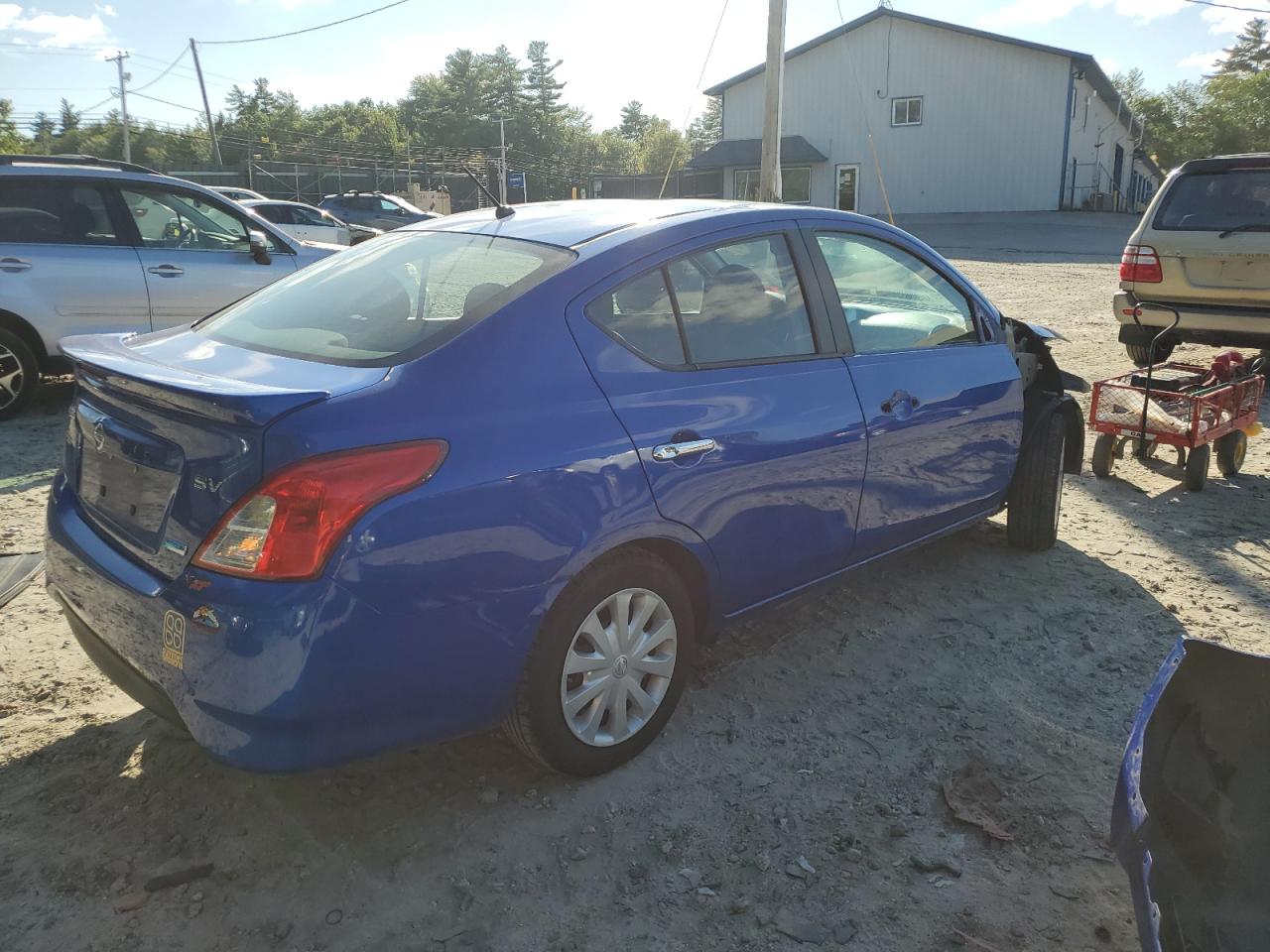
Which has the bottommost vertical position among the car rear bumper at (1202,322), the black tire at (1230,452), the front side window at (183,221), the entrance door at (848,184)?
the black tire at (1230,452)

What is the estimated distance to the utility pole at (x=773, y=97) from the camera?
1536 cm

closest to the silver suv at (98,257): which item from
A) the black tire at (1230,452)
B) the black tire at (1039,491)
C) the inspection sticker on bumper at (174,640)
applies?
the inspection sticker on bumper at (174,640)

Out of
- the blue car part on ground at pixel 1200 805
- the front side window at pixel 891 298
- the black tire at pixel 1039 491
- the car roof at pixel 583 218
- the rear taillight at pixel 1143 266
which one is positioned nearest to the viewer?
the blue car part on ground at pixel 1200 805

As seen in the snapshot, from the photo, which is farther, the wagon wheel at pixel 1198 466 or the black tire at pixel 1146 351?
the black tire at pixel 1146 351

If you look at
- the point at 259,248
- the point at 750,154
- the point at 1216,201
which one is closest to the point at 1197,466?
the point at 1216,201

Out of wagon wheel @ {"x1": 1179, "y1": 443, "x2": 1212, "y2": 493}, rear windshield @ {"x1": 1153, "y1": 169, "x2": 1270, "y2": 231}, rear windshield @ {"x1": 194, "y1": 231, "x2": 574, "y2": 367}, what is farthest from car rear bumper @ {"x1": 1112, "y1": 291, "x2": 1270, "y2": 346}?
rear windshield @ {"x1": 194, "y1": 231, "x2": 574, "y2": 367}

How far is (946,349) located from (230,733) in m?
2.96

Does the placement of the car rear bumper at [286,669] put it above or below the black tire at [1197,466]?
above

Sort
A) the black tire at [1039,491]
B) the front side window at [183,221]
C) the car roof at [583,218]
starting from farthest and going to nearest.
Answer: the front side window at [183,221] < the black tire at [1039,491] < the car roof at [583,218]

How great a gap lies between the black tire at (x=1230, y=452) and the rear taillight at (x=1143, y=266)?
2344 mm

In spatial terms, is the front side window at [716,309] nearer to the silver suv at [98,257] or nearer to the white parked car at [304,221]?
the silver suv at [98,257]

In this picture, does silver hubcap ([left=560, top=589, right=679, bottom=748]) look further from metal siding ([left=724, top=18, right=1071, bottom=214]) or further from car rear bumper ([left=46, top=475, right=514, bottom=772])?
metal siding ([left=724, top=18, right=1071, bottom=214])

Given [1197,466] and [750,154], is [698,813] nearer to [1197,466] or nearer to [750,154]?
[1197,466]

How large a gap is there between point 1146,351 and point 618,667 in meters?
7.10
